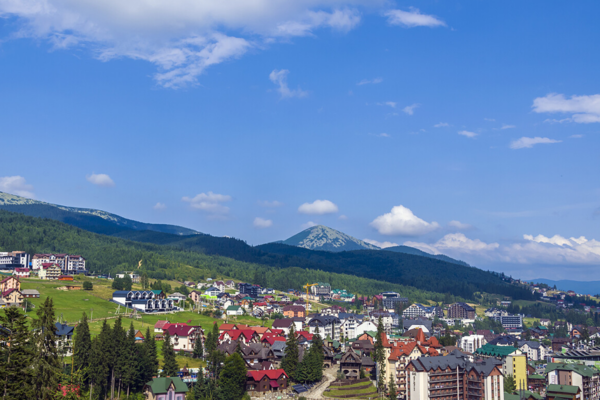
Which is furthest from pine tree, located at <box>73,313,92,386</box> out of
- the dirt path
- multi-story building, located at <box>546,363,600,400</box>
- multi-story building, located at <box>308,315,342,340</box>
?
multi-story building, located at <box>546,363,600,400</box>

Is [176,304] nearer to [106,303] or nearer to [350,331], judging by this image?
[106,303]

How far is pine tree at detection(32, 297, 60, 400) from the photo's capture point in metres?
44.8

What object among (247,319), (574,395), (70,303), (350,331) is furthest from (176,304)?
(574,395)

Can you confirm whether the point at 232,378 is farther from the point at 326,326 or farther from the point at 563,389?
the point at 326,326

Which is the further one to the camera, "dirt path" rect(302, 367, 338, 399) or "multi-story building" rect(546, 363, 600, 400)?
"multi-story building" rect(546, 363, 600, 400)

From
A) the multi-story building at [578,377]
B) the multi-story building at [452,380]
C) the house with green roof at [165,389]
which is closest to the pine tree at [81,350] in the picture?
the house with green roof at [165,389]

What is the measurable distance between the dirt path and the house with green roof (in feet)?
73.4

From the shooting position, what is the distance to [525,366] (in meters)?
126

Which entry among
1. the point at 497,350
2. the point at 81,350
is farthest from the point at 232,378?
the point at 497,350

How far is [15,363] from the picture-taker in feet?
147

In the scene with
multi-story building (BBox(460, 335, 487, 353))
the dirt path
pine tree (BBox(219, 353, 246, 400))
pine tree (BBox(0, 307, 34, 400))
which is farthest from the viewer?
multi-story building (BBox(460, 335, 487, 353))

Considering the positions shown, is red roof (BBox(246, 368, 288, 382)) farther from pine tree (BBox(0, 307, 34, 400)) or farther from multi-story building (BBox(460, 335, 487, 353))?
multi-story building (BBox(460, 335, 487, 353))

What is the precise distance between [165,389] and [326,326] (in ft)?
283

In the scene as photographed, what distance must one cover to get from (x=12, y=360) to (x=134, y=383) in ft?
153
